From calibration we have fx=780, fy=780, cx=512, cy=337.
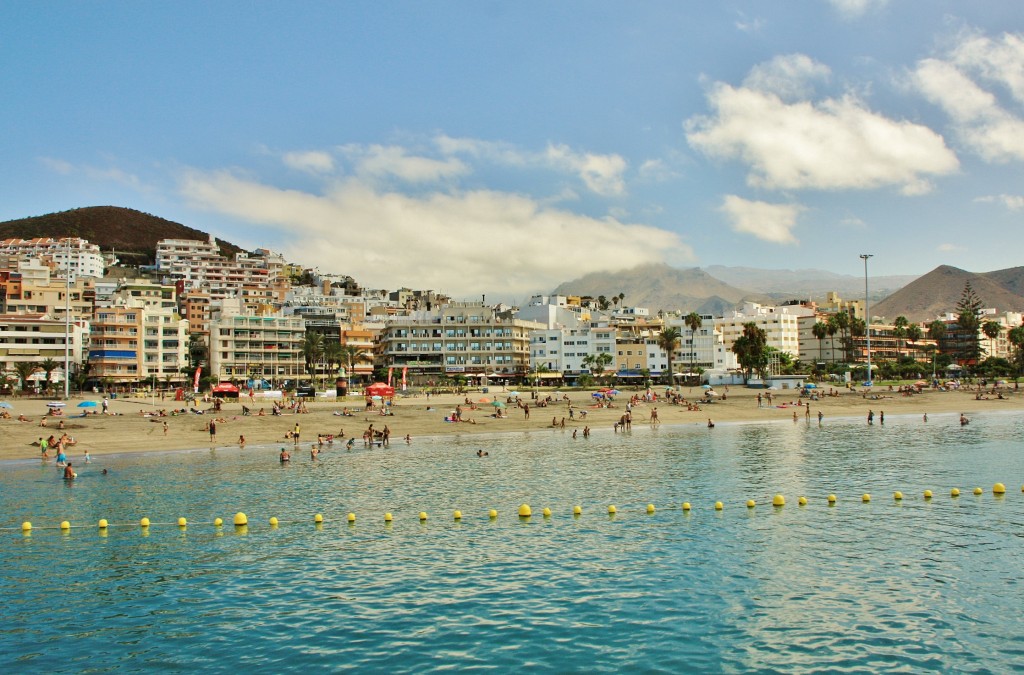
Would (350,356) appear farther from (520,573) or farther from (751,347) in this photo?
(520,573)

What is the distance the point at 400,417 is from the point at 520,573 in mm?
54504

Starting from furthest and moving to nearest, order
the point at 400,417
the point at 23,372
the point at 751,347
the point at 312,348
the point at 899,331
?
the point at 899,331
the point at 751,347
the point at 312,348
the point at 23,372
the point at 400,417

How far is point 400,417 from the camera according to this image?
7625 centimetres

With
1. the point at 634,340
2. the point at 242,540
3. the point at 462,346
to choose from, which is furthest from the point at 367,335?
the point at 242,540

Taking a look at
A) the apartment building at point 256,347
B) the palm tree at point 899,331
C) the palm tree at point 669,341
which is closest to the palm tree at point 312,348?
the apartment building at point 256,347

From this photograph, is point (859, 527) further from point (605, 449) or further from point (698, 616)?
point (605, 449)

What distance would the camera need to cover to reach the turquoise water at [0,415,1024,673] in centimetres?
1697

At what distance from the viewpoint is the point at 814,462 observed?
155ft

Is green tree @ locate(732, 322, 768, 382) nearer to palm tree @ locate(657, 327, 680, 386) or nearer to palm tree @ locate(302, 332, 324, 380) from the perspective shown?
palm tree @ locate(657, 327, 680, 386)

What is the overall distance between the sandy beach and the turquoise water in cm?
1694

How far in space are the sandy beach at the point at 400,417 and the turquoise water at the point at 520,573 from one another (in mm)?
16940

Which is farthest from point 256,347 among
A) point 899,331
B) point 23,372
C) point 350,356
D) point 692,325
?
point 899,331

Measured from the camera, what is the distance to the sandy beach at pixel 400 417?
195 ft

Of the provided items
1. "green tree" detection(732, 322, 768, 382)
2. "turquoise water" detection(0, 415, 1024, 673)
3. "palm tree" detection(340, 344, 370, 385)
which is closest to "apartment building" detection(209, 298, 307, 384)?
"palm tree" detection(340, 344, 370, 385)
